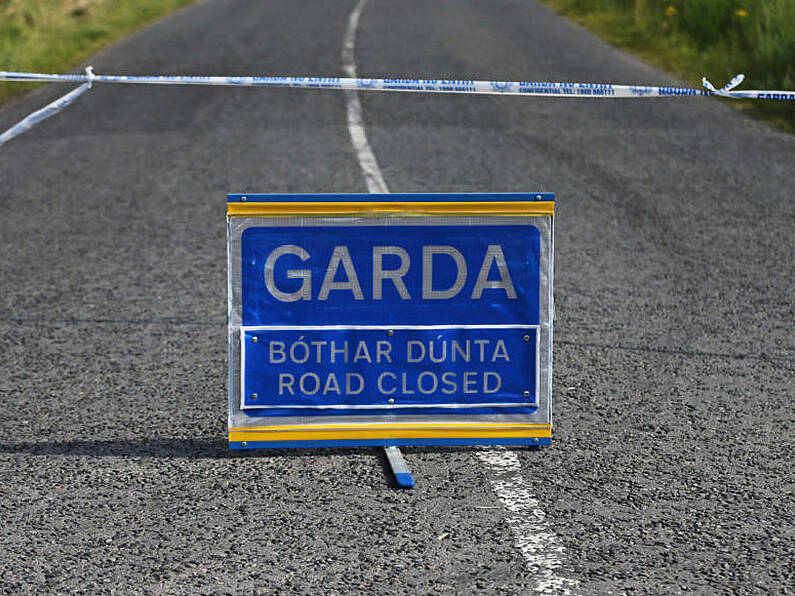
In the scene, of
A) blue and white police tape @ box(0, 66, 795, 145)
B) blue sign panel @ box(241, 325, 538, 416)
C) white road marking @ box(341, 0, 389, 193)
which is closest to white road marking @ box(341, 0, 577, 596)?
blue sign panel @ box(241, 325, 538, 416)

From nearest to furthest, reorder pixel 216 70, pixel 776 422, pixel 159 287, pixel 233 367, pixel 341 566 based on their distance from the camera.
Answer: pixel 341 566, pixel 233 367, pixel 776 422, pixel 159 287, pixel 216 70

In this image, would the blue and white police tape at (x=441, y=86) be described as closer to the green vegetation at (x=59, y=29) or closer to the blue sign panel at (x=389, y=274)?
the blue sign panel at (x=389, y=274)

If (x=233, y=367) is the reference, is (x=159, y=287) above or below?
below

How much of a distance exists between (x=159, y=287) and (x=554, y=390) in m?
3.01

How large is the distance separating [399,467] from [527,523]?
0.67 meters

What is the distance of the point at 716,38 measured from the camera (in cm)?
1923

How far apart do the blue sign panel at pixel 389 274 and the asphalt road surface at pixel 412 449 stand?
55 cm

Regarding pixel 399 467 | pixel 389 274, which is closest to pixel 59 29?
pixel 389 274

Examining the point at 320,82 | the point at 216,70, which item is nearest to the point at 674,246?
the point at 320,82

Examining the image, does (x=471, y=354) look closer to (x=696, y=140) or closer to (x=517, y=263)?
(x=517, y=263)

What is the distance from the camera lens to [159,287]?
7836 millimetres

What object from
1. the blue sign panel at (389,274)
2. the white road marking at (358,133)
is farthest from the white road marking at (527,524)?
the white road marking at (358,133)

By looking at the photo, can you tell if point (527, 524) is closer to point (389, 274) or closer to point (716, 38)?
point (389, 274)

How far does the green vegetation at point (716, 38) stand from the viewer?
15594 millimetres
